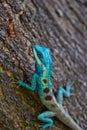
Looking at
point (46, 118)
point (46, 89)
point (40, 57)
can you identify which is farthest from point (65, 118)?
point (40, 57)

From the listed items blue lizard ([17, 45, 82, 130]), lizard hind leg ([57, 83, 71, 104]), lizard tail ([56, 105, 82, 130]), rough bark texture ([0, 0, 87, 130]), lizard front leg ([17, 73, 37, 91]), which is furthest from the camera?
lizard hind leg ([57, 83, 71, 104])

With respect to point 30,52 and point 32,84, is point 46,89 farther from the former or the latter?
point 30,52

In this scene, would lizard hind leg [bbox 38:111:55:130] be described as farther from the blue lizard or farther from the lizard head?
the lizard head

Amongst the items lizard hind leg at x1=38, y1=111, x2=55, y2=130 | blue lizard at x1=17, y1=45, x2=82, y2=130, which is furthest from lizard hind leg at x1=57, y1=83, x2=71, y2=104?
lizard hind leg at x1=38, y1=111, x2=55, y2=130

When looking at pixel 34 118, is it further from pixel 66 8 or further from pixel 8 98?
pixel 66 8

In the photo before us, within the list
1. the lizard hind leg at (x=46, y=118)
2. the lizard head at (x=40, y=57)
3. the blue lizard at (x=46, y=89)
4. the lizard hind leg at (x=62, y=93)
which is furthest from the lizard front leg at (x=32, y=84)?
the lizard hind leg at (x=62, y=93)

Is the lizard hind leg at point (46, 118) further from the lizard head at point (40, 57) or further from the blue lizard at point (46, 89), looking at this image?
the lizard head at point (40, 57)
